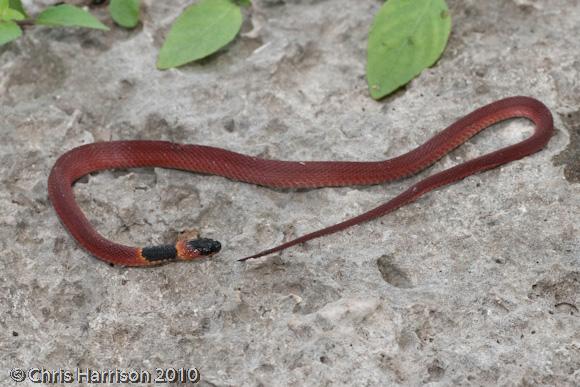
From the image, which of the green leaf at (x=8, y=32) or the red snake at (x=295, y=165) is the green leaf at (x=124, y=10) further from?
the red snake at (x=295, y=165)

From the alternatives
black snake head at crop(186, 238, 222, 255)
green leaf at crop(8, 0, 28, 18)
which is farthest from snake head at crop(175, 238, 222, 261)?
green leaf at crop(8, 0, 28, 18)

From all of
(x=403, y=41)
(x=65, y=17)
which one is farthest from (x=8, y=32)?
(x=403, y=41)

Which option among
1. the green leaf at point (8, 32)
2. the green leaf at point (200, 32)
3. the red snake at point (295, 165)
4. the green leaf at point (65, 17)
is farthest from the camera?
the green leaf at point (200, 32)

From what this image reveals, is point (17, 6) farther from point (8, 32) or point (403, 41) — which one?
point (403, 41)

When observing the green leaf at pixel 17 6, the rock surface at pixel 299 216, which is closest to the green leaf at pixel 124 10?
the rock surface at pixel 299 216

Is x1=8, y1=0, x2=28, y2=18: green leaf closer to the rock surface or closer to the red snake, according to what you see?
the rock surface

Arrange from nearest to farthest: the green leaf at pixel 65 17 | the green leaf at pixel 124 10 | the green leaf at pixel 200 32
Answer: the green leaf at pixel 65 17 → the green leaf at pixel 200 32 → the green leaf at pixel 124 10
